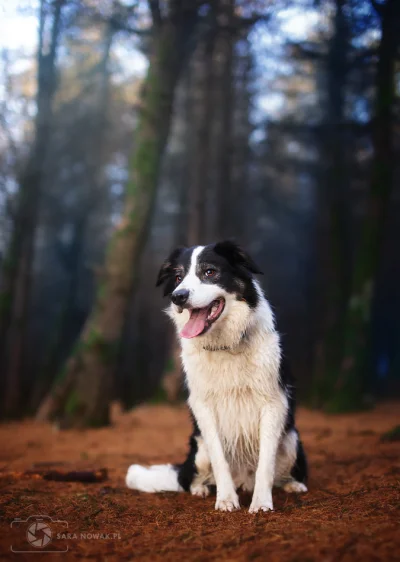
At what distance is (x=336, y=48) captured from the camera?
13.5 meters

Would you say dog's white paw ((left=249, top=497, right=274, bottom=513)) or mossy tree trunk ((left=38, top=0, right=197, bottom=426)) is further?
mossy tree trunk ((left=38, top=0, right=197, bottom=426))

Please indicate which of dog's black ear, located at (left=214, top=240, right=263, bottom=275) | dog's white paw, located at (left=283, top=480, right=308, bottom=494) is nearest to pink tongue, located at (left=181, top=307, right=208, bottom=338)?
dog's black ear, located at (left=214, top=240, right=263, bottom=275)

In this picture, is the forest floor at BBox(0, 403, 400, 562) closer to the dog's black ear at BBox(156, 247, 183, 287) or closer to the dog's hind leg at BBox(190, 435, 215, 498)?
the dog's hind leg at BBox(190, 435, 215, 498)

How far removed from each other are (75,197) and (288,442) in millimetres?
17720

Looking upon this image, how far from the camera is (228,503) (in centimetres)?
411

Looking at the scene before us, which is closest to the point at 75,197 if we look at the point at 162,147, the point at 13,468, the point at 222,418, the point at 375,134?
the point at 162,147

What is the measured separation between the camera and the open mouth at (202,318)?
4258 millimetres

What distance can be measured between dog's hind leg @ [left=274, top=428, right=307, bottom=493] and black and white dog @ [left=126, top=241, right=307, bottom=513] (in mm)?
13

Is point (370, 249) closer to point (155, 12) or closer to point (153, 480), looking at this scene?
point (155, 12)

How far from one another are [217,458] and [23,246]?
1207 centimetres

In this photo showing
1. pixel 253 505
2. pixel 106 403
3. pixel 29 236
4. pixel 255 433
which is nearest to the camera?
pixel 253 505

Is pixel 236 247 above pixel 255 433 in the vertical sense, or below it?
above

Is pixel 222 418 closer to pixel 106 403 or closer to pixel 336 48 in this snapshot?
pixel 106 403

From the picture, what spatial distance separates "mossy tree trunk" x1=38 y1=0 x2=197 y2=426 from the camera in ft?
32.0
